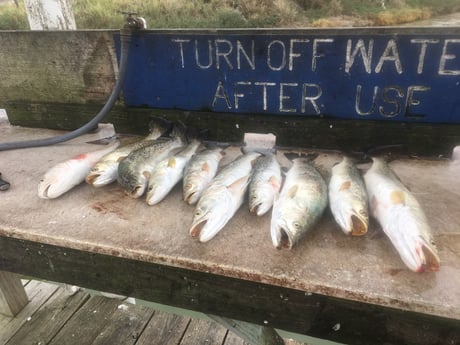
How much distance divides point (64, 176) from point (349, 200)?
2.00 m

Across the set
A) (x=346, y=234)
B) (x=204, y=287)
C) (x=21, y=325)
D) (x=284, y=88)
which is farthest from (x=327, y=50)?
(x=21, y=325)

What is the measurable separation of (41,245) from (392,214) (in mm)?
2139

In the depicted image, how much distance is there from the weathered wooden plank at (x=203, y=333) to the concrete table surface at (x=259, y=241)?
80.9 inches

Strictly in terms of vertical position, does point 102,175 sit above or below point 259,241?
above

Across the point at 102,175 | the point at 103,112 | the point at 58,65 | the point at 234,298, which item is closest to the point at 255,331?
the point at 234,298

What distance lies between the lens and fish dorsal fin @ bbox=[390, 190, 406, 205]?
81.3 inches

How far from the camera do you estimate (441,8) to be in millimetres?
31172

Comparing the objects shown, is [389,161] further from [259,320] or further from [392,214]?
[259,320]

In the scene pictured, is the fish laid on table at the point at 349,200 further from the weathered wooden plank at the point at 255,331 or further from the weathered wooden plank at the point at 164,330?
the weathered wooden plank at the point at 164,330

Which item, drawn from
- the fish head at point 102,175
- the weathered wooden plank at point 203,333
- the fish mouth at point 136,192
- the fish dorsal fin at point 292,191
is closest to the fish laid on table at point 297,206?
the fish dorsal fin at point 292,191

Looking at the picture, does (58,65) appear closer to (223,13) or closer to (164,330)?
(164,330)

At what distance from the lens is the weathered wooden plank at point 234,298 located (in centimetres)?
179

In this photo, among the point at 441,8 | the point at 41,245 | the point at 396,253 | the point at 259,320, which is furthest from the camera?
the point at 441,8

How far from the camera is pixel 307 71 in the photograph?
2.86 meters
